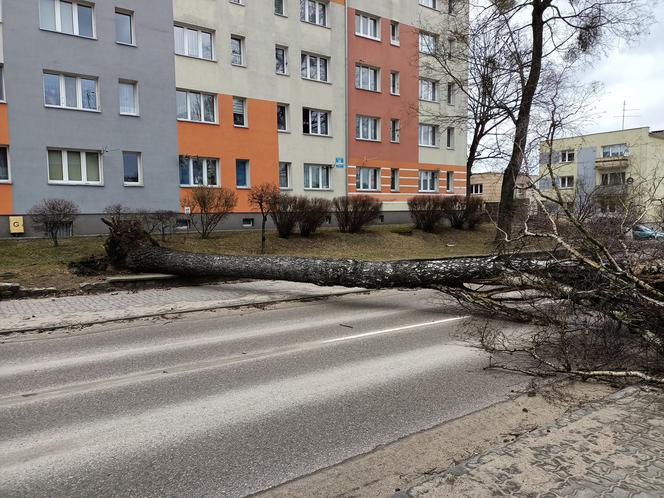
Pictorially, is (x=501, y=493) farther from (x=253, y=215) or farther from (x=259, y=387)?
(x=253, y=215)

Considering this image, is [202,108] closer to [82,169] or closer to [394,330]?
[82,169]

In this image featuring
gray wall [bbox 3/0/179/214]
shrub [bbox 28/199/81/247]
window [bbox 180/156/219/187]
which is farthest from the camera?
window [bbox 180/156/219/187]

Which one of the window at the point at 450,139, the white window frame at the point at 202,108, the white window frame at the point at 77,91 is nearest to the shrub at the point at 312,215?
the white window frame at the point at 202,108

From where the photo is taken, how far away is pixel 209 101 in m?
25.1

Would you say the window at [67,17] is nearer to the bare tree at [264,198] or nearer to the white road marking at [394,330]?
the bare tree at [264,198]

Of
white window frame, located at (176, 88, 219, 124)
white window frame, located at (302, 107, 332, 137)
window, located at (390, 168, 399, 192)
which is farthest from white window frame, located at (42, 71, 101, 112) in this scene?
window, located at (390, 168, 399, 192)

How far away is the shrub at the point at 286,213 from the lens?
18.6 meters

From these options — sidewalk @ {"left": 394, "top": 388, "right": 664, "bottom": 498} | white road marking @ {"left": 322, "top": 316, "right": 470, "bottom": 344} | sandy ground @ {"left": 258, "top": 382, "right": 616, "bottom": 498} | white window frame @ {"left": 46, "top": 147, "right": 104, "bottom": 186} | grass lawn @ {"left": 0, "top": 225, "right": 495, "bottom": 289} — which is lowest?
white road marking @ {"left": 322, "top": 316, "right": 470, "bottom": 344}

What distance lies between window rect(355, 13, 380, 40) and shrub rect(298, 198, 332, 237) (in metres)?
16.2

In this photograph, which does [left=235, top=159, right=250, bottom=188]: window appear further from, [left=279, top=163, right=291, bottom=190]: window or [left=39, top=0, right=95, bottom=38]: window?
[left=39, top=0, right=95, bottom=38]: window

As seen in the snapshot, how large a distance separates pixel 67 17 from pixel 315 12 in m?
13.7

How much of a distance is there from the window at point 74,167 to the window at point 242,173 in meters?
6.97

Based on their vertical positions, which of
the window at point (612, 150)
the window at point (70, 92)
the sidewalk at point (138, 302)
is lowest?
the sidewalk at point (138, 302)

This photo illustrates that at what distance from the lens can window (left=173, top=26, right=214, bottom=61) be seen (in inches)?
942
